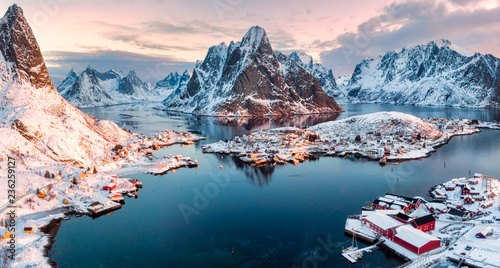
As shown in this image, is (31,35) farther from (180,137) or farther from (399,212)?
(399,212)

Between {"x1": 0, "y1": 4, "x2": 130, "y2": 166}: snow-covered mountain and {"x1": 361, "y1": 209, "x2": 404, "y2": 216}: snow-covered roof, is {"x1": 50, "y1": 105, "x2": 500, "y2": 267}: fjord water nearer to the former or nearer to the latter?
{"x1": 361, "y1": 209, "x2": 404, "y2": 216}: snow-covered roof

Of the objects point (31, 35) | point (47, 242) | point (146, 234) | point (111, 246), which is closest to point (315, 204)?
point (146, 234)

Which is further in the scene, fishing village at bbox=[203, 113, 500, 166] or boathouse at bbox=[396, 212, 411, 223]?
fishing village at bbox=[203, 113, 500, 166]

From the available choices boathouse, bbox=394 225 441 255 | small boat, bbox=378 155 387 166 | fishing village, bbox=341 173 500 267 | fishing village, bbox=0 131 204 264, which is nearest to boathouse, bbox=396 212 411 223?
fishing village, bbox=341 173 500 267

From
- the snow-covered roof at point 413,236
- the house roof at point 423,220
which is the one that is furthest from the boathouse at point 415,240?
the house roof at point 423,220

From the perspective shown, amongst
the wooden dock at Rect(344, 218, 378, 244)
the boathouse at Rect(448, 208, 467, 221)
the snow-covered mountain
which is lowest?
the wooden dock at Rect(344, 218, 378, 244)

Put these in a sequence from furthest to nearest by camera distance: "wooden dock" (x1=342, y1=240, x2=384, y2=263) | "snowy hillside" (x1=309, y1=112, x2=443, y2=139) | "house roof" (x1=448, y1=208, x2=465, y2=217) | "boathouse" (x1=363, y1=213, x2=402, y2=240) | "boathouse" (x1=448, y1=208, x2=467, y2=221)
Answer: "snowy hillside" (x1=309, y1=112, x2=443, y2=139), "house roof" (x1=448, y1=208, x2=465, y2=217), "boathouse" (x1=448, y1=208, x2=467, y2=221), "boathouse" (x1=363, y1=213, x2=402, y2=240), "wooden dock" (x1=342, y1=240, x2=384, y2=263)
